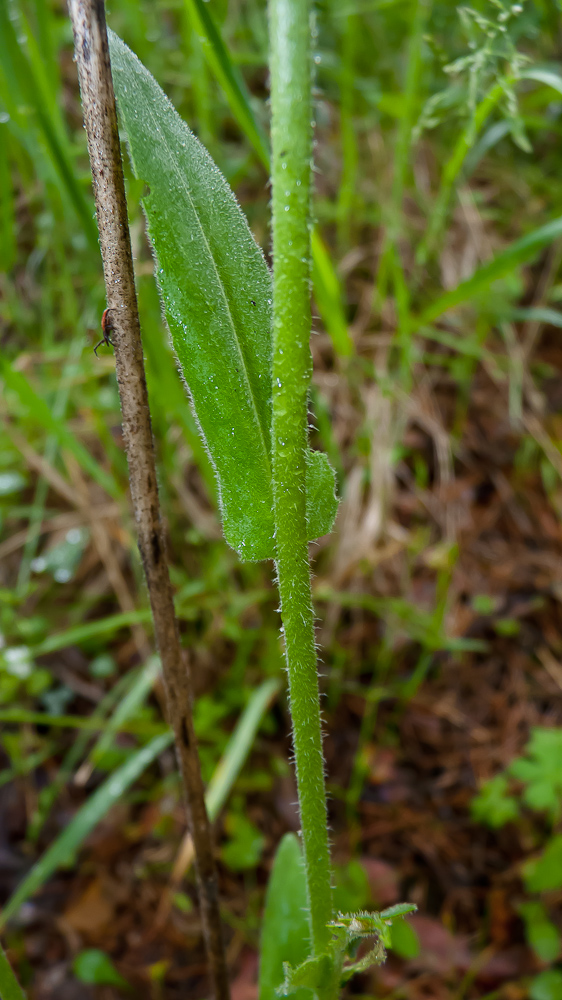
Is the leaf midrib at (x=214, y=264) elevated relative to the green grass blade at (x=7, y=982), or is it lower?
elevated

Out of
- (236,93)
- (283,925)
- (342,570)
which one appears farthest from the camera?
(342,570)

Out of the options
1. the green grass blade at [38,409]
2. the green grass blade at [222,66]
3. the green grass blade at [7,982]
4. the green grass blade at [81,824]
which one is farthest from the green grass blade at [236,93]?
the green grass blade at [81,824]

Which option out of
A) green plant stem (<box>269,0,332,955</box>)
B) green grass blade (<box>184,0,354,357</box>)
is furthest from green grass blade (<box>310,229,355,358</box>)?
green plant stem (<box>269,0,332,955</box>)

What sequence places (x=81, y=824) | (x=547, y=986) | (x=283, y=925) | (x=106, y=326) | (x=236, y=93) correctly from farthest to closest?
1. (x=547, y=986)
2. (x=81, y=824)
3. (x=236, y=93)
4. (x=283, y=925)
5. (x=106, y=326)

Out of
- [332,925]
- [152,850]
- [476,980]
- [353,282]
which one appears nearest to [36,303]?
[353,282]

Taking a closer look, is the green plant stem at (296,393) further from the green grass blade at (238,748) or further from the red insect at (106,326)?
the green grass blade at (238,748)

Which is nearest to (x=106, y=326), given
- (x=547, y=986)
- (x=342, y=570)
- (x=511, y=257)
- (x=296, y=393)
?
(x=296, y=393)

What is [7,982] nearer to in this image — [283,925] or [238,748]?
[283,925]

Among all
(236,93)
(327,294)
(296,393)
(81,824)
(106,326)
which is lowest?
(81,824)
